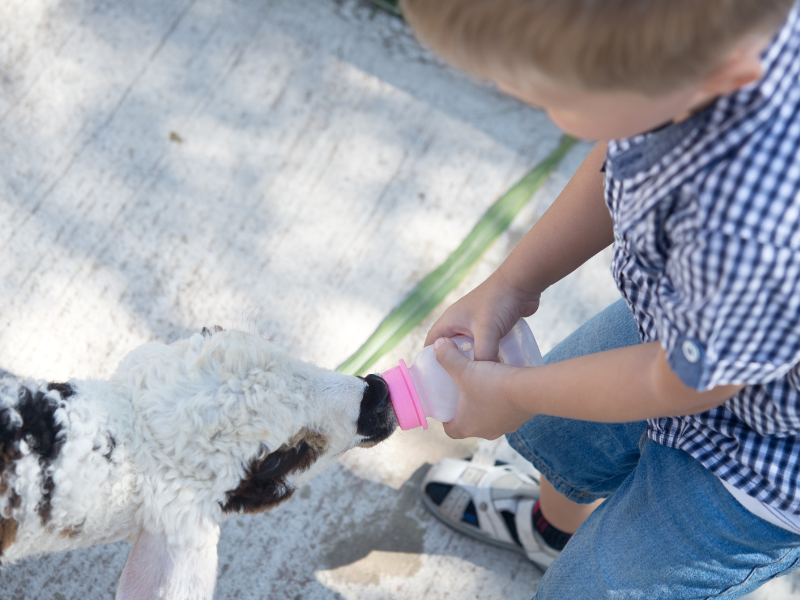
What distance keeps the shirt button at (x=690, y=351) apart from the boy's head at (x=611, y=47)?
37 cm

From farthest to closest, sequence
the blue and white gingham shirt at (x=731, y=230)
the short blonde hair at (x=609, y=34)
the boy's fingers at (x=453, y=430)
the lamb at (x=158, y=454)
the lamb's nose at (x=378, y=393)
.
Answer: the lamb's nose at (x=378, y=393) → the boy's fingers at (x=453, y=430) → the lamb at (x=158, y=454) → the blue and white gingham shirt at (x=731, y=230) → the short blonde hair at (x=609, y=34)

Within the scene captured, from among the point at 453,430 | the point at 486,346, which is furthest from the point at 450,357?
the point at 453,430

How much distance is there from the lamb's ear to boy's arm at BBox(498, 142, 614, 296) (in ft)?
3.79

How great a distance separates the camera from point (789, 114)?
39.1 inches


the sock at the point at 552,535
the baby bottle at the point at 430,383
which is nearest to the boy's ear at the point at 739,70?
the baby bottle at the point at 430,383

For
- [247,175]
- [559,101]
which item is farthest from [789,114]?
[247,175]

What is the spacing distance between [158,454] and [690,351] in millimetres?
1282

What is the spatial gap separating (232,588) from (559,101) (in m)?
2.14

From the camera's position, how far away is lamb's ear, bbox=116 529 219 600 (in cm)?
159

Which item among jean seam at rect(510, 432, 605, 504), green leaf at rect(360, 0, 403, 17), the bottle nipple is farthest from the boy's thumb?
green leaf at rect(360, 0, 403, 17)

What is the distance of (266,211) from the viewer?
3.07 metres

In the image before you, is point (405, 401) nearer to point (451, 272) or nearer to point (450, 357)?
point (450, 357)

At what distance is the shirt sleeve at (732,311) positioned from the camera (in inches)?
38.9

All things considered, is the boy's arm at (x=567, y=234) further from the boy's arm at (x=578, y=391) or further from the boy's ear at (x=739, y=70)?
the boy's ear at (x=739, y=70)
